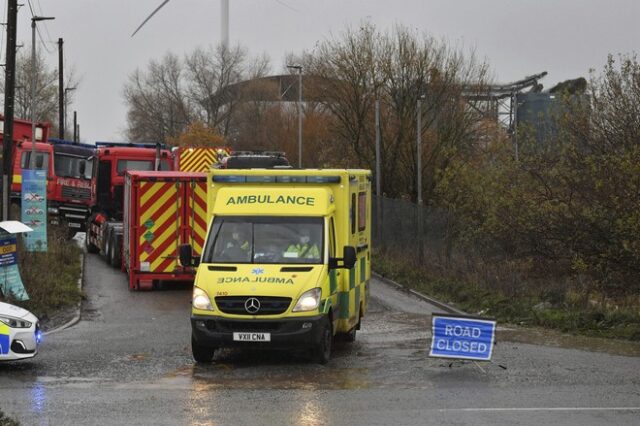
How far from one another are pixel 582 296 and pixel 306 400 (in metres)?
10.7

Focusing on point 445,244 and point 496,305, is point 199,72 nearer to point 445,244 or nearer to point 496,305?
point 445,244

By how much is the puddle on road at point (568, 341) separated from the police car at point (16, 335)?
7488mm

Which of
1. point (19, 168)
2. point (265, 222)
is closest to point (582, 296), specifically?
point (265, 222)

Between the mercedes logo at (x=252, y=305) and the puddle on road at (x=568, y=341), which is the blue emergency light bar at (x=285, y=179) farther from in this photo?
the puddle on road at (x=568, y=341)

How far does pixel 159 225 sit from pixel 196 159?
55.0 feet

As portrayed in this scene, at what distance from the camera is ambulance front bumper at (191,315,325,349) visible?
44.9 feet

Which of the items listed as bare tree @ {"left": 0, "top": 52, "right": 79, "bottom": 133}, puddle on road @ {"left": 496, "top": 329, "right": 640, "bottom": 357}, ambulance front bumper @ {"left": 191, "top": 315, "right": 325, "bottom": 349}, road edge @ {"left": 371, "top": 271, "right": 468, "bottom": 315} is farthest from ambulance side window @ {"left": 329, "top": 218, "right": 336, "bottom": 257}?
bare tree @ {"left": 0, "top": 52, "right": 79, "bottom": 133}

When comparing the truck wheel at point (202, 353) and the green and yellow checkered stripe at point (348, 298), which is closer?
the truck wheel at point (202, 353)

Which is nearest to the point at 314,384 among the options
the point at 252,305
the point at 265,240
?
the point at 252,305

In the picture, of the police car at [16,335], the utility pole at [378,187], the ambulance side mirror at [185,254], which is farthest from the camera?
the utility pole at [378,187]

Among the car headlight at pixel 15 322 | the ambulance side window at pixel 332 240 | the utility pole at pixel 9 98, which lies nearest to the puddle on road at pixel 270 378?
the ambulance side window at pixel 332 240

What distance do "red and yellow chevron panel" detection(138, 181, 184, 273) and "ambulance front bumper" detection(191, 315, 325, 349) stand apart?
10.5m

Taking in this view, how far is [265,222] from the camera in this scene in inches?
583

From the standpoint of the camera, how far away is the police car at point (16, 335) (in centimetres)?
1350
